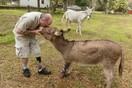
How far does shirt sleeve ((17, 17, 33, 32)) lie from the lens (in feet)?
17.6

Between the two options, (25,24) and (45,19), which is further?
(25,24)

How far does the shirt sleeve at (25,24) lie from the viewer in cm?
536

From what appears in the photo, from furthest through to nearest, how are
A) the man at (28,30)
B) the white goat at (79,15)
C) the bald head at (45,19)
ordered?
the white goat at (79,15)
the man at (28,30)
the bald head at (45,19)

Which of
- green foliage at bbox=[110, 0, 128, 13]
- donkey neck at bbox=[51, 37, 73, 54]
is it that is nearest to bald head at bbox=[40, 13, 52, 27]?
donkey neck at bbox=[51, 37, 73, 54]

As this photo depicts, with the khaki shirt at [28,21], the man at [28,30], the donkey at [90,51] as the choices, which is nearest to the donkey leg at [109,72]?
the donkey at [90,51]

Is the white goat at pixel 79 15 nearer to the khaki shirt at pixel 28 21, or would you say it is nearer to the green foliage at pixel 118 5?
the khaki shirt at pixel 28 21

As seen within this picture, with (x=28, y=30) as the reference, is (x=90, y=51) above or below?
below

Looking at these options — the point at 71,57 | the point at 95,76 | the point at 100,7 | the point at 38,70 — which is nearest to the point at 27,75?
the point at 38,70

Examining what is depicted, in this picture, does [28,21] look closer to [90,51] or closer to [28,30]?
[28,30]

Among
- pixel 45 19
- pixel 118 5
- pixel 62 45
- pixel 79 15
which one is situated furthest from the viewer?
pixel 118 5

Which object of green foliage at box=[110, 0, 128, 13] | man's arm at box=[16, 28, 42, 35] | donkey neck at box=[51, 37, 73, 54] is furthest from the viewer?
green foliage at box=[110, 0, 128, 13]

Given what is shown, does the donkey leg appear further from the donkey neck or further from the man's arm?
the man's arm

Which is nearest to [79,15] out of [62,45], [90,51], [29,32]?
[62,45]

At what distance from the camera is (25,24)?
17.6ft
